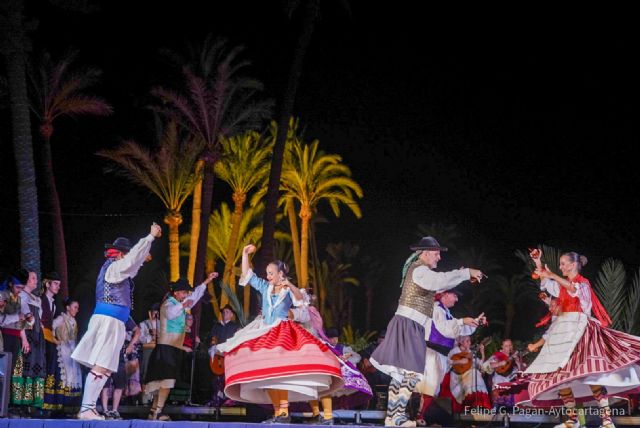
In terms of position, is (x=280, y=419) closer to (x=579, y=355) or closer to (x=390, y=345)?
(x=390, y=345)

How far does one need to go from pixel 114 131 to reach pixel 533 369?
29204 millimetres

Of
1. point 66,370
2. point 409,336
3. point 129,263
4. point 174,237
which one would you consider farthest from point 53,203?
point 409,336

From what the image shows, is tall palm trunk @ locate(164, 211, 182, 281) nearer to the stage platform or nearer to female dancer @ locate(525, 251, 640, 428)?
the stage platform

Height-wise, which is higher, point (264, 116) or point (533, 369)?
point (264, 116)

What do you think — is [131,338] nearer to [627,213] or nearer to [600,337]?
[600,337]

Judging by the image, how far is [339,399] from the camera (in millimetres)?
13641

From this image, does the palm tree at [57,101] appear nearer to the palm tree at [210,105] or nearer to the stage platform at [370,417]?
the palm tree at [210,105]

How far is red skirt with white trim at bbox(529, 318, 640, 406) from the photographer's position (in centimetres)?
848

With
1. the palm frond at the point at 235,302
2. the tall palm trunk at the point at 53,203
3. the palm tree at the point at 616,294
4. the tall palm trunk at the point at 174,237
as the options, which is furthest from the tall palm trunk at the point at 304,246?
the palm tree at the point at 616,294

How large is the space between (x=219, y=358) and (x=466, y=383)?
4.18 meters

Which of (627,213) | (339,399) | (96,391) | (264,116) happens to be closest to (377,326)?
(627,213)

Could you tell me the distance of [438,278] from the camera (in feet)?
29.1

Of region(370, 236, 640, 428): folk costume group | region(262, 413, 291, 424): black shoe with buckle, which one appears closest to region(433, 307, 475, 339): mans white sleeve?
region(370, 236, 640, 428): folk costume group

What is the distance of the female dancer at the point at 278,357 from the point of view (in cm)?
895
